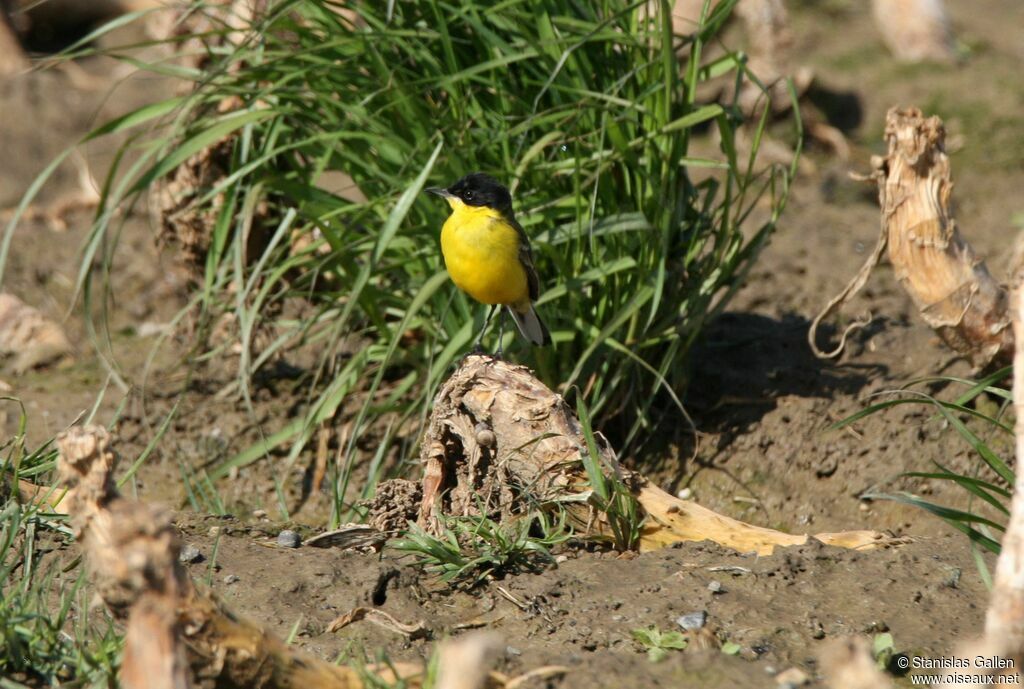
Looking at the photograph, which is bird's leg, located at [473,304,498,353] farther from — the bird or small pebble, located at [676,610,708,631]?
small pebble, located at [676,610,708,631]

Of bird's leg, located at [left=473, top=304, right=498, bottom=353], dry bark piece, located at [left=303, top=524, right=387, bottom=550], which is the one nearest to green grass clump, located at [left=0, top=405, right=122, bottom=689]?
dry bark piece, located at [left=303, top=524, right=387, bottom=550]

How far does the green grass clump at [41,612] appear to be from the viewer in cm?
291

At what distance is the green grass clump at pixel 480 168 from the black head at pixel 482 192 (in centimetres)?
16

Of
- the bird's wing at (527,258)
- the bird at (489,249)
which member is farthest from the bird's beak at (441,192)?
the bird's wing at (527,258)

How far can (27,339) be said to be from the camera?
6281mm

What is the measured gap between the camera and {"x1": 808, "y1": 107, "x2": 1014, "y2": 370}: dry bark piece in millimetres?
4566

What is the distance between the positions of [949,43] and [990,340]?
525 centimetres

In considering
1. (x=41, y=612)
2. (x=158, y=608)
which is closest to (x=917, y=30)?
(x=41, y=612)

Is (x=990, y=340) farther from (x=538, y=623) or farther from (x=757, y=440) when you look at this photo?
(x=538, y=623)

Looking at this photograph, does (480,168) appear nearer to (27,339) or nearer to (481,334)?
(481,334)

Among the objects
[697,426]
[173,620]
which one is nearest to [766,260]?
[697,426]

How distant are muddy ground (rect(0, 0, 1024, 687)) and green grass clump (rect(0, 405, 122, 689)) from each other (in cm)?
44

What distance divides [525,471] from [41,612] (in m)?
1.62

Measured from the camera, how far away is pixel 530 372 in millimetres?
4215
